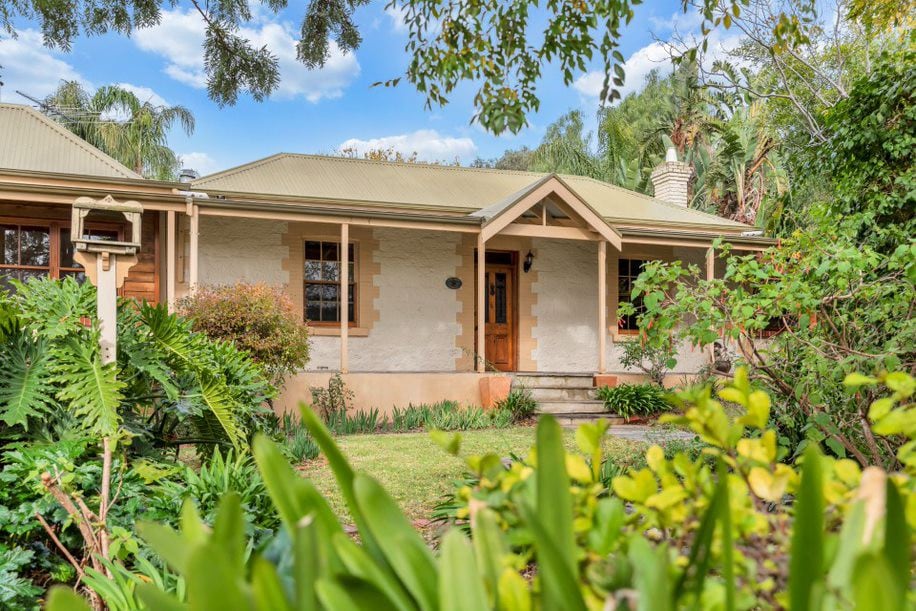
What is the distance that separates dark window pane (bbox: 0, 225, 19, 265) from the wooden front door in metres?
8.53

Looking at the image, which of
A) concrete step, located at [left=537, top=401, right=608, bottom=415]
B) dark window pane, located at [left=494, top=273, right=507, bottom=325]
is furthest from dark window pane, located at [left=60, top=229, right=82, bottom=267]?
concrete step, located at [left=537, top=401, right=608, bottom=415]

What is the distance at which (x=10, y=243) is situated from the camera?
11516 millimetres

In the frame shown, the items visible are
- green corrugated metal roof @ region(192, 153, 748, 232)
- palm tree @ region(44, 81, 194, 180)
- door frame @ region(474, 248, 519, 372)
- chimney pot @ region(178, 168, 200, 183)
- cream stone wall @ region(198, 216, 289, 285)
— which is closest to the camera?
cream stone wall @ region(198, 216, 289, 285)

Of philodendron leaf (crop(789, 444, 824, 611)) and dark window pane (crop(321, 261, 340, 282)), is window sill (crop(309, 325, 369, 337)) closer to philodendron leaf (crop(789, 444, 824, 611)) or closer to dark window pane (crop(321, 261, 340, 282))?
dark window pane (crop(321, 261, 340, 282))

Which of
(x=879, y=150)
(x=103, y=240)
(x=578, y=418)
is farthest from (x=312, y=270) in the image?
(x=879, y=150)

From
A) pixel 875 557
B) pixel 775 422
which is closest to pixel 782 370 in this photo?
pixel 775 422

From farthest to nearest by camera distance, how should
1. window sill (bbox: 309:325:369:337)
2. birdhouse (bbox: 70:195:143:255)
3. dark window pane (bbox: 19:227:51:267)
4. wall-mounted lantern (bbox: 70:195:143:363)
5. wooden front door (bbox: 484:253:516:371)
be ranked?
wooden front door (bbox: 484:253:516:371) < window sill (bbox: 309:325:369:337) < dark window pane (bbox: 19:227:51:267) < birdhouse (bbox: 70:195:143:255) < wall-mounted lantern (bbox: 70:195:143:363)

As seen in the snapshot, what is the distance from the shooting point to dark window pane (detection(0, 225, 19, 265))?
11461 mm

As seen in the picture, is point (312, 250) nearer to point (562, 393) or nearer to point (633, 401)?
point (562, 393)

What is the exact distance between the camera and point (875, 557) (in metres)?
0.57

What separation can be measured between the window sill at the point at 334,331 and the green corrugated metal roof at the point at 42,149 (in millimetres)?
4548

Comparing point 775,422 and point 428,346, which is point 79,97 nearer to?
point 428,346

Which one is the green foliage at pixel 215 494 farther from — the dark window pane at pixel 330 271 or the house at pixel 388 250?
the dark window pane at pixel 330 271

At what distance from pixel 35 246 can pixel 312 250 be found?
4678 mm
